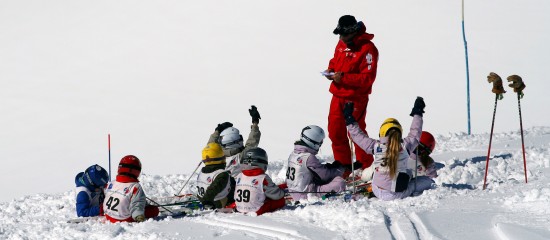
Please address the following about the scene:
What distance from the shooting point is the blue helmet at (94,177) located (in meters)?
10.7

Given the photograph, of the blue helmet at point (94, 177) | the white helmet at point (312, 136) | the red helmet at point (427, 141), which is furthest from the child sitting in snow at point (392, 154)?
the blue helmet at point (94, 177)

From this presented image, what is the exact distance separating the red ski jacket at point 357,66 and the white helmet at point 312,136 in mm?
1136

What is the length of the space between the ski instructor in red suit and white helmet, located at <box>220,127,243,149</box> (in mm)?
1418

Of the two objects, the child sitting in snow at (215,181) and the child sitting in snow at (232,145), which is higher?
the child sitting in snow at (232,145)

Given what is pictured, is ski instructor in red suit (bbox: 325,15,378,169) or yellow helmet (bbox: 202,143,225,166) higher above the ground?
ski instructor in red suit (bbox: 325,15,378,169)

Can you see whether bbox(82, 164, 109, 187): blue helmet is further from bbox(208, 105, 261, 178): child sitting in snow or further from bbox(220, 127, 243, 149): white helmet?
bbox(220, 127, 243, 149): white helmet

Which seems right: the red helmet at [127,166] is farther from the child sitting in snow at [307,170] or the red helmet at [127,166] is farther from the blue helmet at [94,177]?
the child sitting in snow at [307,170]

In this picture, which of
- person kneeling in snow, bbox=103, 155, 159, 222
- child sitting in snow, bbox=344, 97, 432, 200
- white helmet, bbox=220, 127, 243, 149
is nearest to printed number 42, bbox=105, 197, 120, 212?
person kneeling in snow, bbox=103, 155, 159, 222

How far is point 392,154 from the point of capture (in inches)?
391

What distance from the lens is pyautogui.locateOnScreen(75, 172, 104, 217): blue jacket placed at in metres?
10.8

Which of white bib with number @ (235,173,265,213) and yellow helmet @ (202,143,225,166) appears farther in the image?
yellow helmet @ (202,143,225,166)

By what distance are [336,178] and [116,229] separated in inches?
125

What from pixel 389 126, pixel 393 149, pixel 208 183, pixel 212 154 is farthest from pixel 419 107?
pixel 208 183

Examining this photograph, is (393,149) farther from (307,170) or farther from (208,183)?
(208,183)
